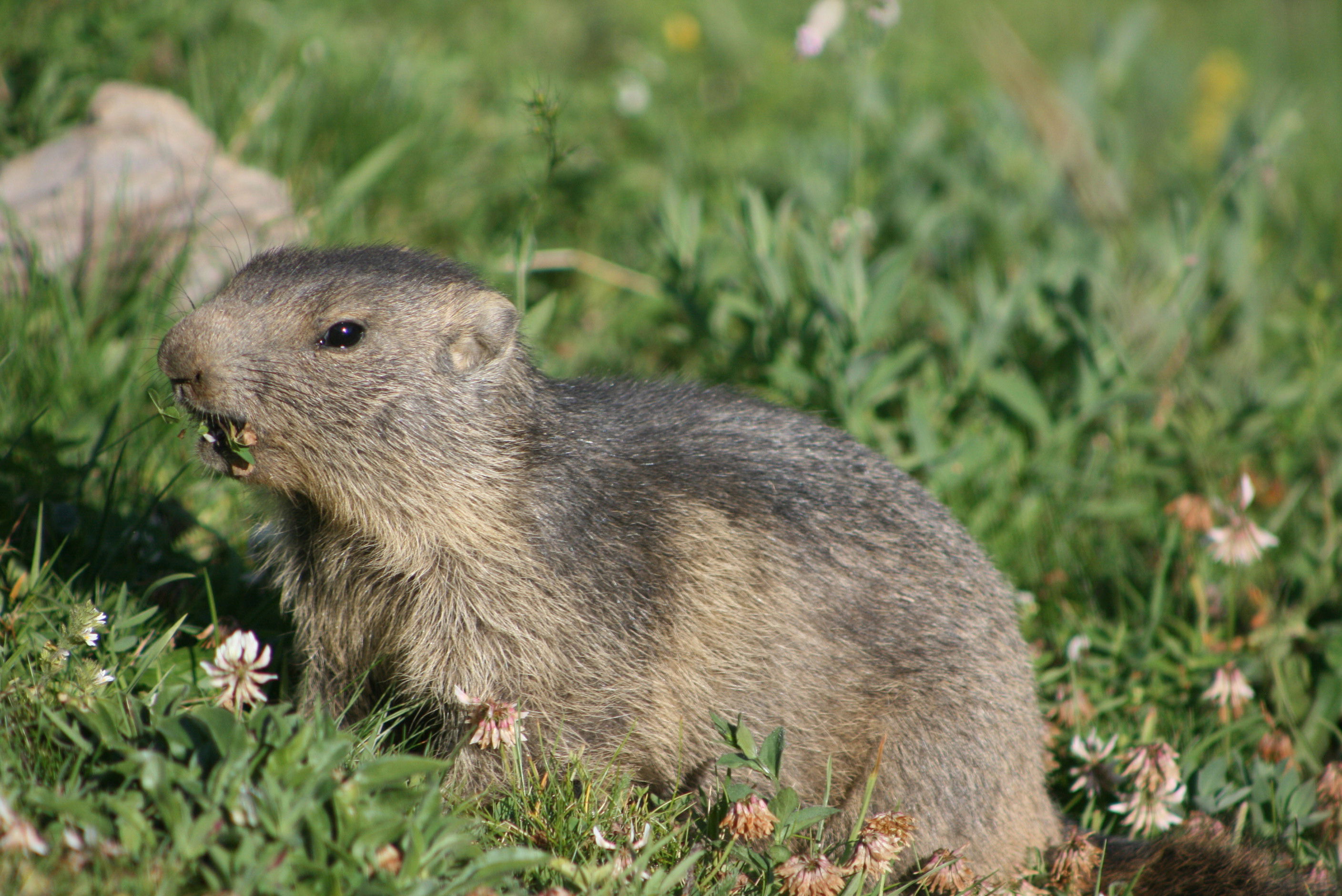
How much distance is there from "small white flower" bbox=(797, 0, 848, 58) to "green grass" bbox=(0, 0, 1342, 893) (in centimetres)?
17

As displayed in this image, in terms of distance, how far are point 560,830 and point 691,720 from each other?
622 millimetres

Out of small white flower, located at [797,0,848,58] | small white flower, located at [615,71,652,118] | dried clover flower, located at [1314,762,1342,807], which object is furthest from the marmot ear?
small white flower, located at [615,71,652,118]

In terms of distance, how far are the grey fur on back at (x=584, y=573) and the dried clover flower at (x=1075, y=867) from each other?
0.19 metres

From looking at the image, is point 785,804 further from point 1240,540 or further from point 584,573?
point 1240,540

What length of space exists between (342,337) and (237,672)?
106 cm

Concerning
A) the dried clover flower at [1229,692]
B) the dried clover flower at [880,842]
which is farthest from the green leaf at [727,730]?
the dried clover flower at [1229,692]

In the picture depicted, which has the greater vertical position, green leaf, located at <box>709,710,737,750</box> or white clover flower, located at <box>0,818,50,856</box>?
white clover flower, located at <box>0,818,50,856</box>

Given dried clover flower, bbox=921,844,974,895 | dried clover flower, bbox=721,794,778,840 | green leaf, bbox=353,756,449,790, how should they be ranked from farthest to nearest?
1. dried clover flower, bbox=921,844,974,895
2. dried clover flower, bbox=721,794,778,840
3. green leaf, bbox=353,756,449,790

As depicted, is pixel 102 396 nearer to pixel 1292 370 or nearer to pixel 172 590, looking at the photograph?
pixel 172 590

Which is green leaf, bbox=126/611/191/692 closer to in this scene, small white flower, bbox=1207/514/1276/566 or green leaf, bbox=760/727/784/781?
green leaf, bbox=760/727/784/781

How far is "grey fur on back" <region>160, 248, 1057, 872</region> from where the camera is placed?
3703mm

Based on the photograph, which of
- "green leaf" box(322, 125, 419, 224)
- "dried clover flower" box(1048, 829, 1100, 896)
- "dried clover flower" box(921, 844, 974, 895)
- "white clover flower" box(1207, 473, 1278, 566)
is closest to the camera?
"dried clover flower" box(921, 844, 974, 895)

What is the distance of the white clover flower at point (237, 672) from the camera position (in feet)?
10.8

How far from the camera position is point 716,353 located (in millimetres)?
5930
